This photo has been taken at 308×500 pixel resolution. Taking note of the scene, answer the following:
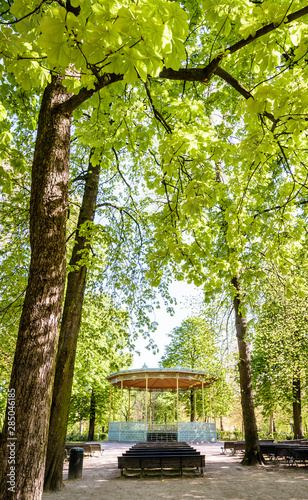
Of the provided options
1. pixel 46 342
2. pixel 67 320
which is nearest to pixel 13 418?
pixel 46 342

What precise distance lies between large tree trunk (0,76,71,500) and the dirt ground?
4.55 m

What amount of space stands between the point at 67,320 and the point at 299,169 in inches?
217

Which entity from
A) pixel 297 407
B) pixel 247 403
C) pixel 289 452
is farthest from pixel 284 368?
pixel 247 403

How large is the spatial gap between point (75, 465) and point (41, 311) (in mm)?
7228

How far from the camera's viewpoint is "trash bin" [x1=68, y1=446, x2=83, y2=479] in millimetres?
8188

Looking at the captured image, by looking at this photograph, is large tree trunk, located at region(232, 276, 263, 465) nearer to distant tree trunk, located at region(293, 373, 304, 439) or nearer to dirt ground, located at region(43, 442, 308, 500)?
dirt ground, located at region(43, 442, 308, 500)

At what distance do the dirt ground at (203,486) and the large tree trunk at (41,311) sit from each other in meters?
4.55

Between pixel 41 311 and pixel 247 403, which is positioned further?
pixel 247 403

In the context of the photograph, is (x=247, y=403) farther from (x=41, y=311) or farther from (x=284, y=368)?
(x=284, y=368)

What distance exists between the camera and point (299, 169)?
19.9 feet

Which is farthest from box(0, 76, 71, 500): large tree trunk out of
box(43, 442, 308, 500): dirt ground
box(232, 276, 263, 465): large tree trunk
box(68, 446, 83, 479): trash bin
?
box(232, 276, 263, 465): large tree trunk

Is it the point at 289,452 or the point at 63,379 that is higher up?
the point at 63,379

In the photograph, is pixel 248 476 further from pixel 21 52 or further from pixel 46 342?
pixel 21 52

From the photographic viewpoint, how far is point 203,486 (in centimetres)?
750
